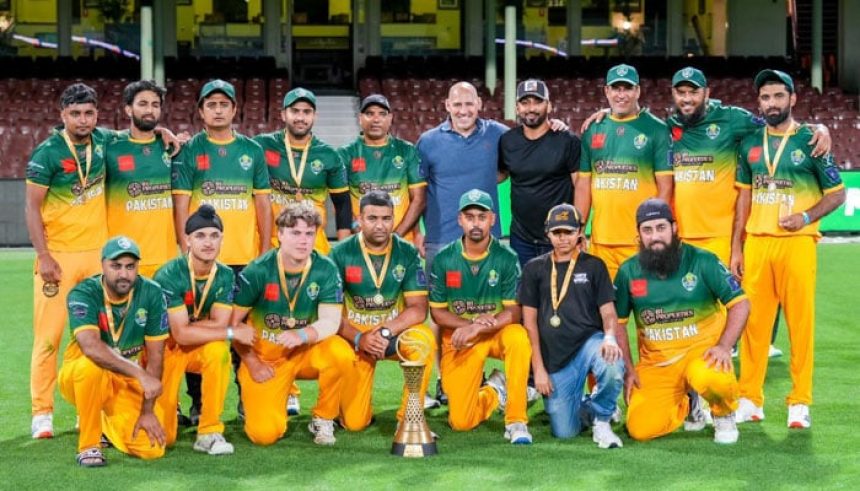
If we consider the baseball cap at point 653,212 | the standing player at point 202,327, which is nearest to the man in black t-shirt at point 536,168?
the baseball cap at point 653,212

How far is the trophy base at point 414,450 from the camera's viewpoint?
25.5 feet

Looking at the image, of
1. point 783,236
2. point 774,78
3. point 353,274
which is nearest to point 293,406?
point 353,274

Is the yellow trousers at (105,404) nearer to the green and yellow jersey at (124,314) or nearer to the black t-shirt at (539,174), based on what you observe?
the green and yellow jersey at (124,314)

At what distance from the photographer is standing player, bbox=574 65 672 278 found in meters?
9.16

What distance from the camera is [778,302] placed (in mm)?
8797

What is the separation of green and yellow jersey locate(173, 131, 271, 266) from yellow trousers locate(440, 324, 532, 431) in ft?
5.01

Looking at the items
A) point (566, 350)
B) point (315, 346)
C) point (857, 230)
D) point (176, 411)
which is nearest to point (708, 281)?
point (566, 350)

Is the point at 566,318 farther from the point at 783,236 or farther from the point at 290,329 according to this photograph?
the point at 290,329

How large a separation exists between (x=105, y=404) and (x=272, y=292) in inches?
45.4

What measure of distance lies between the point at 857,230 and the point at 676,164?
43.4ft

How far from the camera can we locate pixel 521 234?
31.5 ft

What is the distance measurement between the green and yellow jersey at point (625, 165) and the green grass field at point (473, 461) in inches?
52.2

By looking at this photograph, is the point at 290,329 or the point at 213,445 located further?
the point at 290,329

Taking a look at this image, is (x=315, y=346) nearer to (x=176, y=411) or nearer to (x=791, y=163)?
(x=176, y=411)
